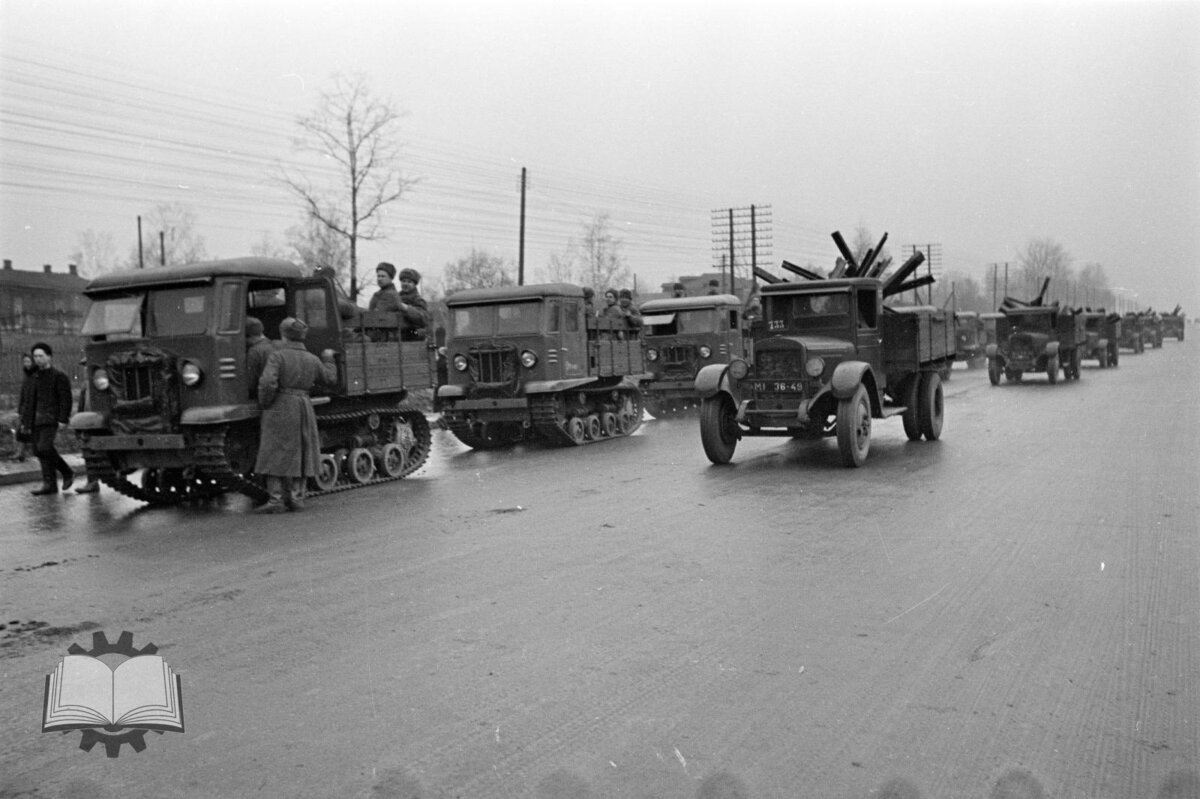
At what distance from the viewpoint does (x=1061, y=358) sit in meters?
30.8

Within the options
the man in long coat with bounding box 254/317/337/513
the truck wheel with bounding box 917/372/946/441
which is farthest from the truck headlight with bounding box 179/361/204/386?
the truck wheel with bounding box 917/372/946/441

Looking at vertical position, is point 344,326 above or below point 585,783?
above

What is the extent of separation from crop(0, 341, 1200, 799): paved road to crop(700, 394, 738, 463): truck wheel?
196 cm

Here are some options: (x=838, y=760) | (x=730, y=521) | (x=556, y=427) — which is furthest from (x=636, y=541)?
(x=556, y=427)

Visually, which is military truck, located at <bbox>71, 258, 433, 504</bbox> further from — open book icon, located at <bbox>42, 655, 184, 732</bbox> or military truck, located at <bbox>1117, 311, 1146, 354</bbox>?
military truck, located at <bbox>1117, 311, 1146, 354</bbox>

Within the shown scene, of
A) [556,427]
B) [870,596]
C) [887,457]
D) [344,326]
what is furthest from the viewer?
[556,427]

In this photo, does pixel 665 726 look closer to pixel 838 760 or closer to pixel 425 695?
pixel 838 760

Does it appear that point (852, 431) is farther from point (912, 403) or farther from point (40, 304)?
point (40, 304)

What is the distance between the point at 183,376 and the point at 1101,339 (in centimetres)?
3458

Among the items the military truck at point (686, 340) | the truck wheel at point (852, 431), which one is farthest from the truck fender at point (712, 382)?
the military truck at point (686, 340)

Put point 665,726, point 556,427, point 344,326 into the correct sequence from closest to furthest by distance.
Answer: point 665,726
point 344,326
point 556,427

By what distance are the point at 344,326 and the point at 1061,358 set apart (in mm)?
24639

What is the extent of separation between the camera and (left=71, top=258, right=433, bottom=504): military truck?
33.6ft

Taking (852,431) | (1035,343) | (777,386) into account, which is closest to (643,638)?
(852,431)
